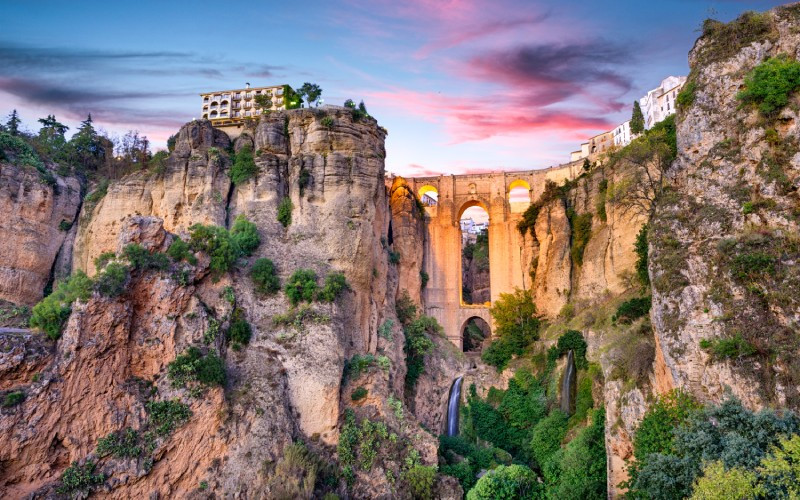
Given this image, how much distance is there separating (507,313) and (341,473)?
20226 millimetres

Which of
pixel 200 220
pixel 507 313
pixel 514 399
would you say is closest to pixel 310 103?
pixel 200 220

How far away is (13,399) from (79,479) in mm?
3598

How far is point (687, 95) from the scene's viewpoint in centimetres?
2078

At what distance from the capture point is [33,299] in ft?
106

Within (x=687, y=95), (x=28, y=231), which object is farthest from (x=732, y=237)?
(x=28, y=231)

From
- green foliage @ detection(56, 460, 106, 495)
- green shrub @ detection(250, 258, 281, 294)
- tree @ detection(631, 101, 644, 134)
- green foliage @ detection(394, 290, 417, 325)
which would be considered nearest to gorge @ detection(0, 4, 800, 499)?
green foliage @ detection(56, 460, 106, 495)

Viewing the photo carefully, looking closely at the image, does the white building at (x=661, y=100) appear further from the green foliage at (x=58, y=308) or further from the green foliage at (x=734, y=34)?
the green foliage at (x=58, y=308)

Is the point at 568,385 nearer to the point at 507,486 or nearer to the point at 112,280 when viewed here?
the point at 507,486

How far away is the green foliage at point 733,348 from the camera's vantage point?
1578cm

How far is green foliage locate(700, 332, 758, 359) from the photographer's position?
1578 centimetres

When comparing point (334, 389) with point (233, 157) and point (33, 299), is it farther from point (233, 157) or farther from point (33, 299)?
point (33, 299)

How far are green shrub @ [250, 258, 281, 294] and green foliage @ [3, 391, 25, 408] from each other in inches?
452

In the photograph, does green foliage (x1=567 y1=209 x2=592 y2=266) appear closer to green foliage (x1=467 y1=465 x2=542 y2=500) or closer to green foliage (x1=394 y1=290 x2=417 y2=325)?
green foliage (x1=394 y1=290 x2=417 y2=325)

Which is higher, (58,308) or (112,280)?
(112,280)
